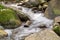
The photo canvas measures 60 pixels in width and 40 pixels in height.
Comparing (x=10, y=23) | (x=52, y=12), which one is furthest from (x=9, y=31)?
(x=52, y=12)

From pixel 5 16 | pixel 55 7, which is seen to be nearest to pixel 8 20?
pixel 5 16

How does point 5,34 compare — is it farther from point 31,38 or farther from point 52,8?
point 52,8

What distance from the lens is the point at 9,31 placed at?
7477mm

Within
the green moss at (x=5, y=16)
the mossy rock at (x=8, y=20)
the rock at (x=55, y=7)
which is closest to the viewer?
the mossy rock at (x=8, y=20)

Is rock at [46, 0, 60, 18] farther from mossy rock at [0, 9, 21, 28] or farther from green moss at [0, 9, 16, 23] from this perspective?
green moss at [0, 9, 16, 23]

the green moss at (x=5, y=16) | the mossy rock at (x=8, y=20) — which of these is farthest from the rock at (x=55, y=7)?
the green moss at (x=5, y=16)

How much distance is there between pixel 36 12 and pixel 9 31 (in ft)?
12.4

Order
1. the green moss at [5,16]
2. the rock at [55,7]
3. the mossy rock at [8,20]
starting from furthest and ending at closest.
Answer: the rock at [55,7], the green moss at [5,16], the mossy rock at [8,20]

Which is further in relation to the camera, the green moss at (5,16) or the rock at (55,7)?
the rock at (55,7)

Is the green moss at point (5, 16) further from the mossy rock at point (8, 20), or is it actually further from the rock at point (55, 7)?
the rock at point (55, 7)

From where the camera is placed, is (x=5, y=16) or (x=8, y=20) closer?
(x=8, y=20)

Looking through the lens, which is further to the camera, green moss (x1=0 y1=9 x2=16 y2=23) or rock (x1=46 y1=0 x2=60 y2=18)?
rock (x1=46 y1=0 x2=60 y2=18)

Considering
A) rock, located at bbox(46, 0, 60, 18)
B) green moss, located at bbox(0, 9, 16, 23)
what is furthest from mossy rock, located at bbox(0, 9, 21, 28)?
rock, located at bbox(46, 0, 60, 18)

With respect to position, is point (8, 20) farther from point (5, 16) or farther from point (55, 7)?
point (55, 7)
